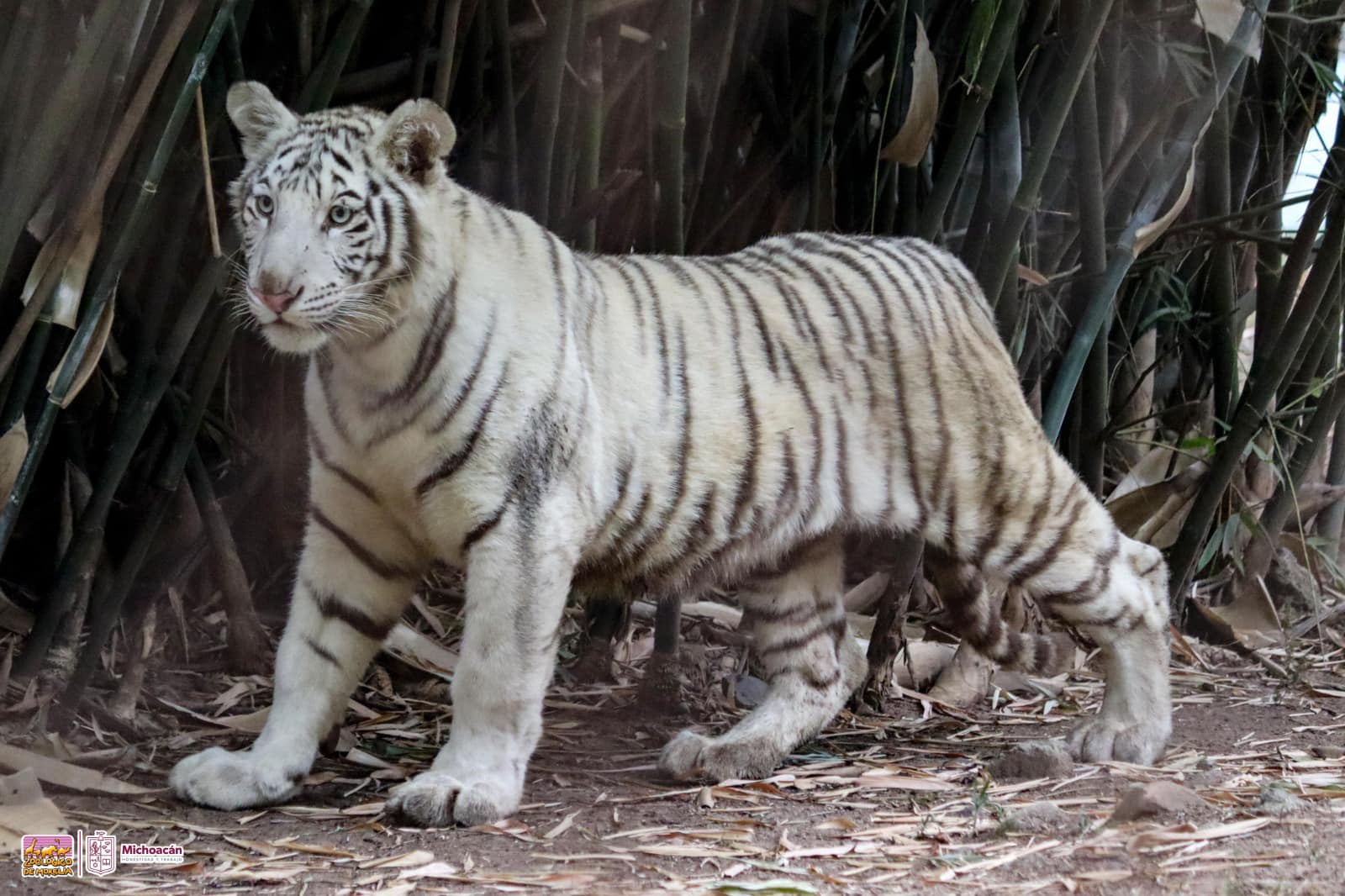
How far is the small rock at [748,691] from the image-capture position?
3.67 meters

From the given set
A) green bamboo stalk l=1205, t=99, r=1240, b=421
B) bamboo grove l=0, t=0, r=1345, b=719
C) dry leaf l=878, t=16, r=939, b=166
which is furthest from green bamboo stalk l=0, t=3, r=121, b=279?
green bamboo stalk l=1205, t=99, r=1240, b=421

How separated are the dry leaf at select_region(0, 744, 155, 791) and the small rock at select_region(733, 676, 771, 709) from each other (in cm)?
154

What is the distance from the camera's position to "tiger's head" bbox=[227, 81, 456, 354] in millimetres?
2434

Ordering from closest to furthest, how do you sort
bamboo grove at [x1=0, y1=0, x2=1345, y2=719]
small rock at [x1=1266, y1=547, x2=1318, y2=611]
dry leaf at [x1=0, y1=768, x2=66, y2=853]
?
dry leaf at [x1=0, y1=768, x2=66, y2=853] → bamboo grove at [x1=0, y1=0, x2=1345, y2=719] → small rock at [x1=1266, y1=547, x2=1318, y2=611]

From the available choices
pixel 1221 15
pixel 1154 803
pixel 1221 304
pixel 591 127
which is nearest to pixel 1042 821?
pixel 1154 803

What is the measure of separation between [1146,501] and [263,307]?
2674 millimetres

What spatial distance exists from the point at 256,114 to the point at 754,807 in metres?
1.57

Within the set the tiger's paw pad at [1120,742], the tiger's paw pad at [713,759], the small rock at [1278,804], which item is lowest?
the tiger's paw pad at [713,759]

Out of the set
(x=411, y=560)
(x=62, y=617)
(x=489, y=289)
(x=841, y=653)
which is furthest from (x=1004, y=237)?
(x=62, y=617)

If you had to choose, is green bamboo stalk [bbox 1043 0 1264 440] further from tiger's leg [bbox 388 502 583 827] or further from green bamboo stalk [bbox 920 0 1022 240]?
tiger's leg [bbox 388 502 583 827]

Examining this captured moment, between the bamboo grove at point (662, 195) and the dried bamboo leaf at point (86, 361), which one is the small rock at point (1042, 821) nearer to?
the bamboo grove at point (662, 195)

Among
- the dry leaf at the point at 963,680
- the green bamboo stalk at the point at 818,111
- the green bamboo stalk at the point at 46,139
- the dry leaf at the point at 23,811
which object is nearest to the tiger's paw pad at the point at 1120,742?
the dry leaf at the point at 963,680

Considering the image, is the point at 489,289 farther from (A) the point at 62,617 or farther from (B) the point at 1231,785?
(B) the point at 1231,785

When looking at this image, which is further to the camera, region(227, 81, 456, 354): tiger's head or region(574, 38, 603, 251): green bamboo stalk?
region(574, 38, 603, 251): green bamboo stalk
